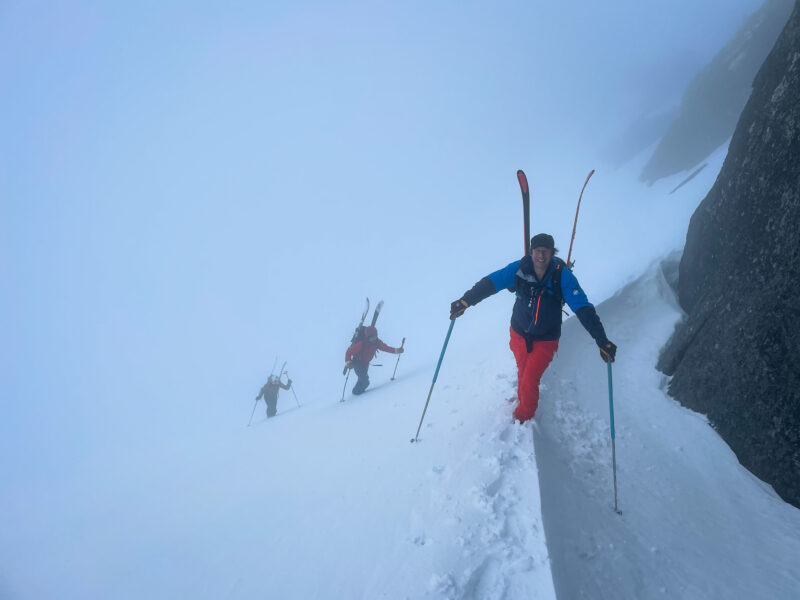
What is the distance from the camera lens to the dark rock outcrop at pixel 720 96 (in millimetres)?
26047

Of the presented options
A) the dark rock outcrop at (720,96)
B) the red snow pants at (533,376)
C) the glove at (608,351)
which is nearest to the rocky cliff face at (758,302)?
the glove at (608,351)

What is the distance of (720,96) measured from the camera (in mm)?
29297

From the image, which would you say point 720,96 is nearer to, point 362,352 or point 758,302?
point 758,302

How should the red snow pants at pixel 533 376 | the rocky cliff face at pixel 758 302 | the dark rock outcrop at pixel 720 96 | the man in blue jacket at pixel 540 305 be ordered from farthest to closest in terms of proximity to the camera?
the dark rock outcrop at pixel 720 96
the red snow pants at pixel 533 376
the man in blue jacket at pixel 540 305
the rocky cliff face at pixel 758 302

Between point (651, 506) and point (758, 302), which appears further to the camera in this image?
point (758, 302)

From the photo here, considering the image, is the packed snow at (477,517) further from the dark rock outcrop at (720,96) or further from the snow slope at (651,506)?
the dark rock outcrop at (720,96)

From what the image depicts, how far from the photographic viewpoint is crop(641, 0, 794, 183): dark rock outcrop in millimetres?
26047

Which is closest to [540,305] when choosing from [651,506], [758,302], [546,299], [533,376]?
[546,299]

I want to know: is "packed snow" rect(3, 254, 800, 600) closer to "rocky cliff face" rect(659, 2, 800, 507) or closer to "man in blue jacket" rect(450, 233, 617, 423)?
"rocky cliff face" rect(659, 2, 800, 507)

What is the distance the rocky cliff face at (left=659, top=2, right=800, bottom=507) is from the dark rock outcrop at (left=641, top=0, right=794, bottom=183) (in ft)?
95.8

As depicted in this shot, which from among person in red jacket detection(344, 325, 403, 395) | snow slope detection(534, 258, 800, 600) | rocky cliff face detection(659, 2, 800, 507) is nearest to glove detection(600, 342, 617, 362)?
snow slope detection(534, 258, 800, 600)

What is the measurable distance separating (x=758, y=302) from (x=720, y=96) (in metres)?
37.3

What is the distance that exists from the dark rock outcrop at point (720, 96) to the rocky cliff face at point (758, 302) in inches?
1149

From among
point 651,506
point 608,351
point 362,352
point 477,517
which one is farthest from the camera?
point 362,352
